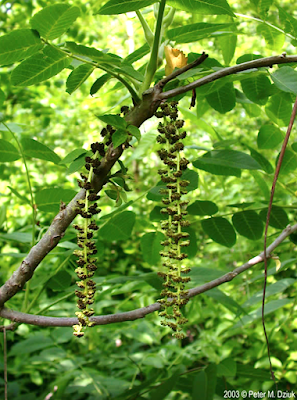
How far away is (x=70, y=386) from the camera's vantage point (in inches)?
58.1

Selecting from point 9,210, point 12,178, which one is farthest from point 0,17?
point 9,210

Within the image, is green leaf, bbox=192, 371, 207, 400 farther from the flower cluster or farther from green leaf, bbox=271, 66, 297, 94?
green leaf, bbox=271, 66, 297, 94

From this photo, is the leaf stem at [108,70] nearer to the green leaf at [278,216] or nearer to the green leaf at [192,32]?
the green leaf at [192,32]

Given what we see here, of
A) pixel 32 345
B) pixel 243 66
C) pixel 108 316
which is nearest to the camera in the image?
pixel 243 66

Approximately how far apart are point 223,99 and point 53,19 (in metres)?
0.45

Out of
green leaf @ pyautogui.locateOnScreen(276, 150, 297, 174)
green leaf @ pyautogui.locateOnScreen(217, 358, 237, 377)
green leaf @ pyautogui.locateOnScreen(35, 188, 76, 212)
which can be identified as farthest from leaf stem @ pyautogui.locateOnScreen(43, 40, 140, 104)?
green leaf @ pyautogui.locateOnScreen(217, 358, 237, 377)

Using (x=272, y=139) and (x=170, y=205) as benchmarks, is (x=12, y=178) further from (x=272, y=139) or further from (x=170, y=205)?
(x=170, y=205)

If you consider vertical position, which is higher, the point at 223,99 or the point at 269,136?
the point at 223,99

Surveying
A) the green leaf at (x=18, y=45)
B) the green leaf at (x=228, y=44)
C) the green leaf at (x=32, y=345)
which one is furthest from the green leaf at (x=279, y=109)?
the green leaf at (x=32, y=345)

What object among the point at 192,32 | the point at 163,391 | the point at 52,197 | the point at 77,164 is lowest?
the point at 163,391

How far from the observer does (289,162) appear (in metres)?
1.08

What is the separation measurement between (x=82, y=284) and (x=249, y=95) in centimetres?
58

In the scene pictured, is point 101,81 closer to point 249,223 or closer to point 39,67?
point 39,67

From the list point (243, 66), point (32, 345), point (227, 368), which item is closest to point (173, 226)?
point (243, 66)
